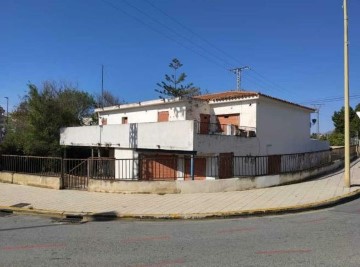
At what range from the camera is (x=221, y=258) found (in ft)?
20.6

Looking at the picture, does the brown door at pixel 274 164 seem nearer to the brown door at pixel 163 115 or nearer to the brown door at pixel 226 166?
the brown door at pixel 226 166

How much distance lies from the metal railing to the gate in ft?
1.38

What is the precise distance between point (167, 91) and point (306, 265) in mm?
45894

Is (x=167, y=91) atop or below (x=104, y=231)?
atop

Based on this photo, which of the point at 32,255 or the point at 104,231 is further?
the point at 104,231

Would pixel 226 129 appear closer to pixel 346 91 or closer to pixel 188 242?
pixel 346 91

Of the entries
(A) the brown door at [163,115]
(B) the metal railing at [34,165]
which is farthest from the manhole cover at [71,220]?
(A) the brown door at [163,115]

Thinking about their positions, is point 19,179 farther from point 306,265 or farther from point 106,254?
point 306,265

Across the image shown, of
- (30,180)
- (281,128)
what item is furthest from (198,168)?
(281,128)

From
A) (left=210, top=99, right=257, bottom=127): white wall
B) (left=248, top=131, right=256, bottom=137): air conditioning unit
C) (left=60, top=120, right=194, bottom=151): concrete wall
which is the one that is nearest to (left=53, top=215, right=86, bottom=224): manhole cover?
(left=60, top=120, right=194, bottom=151): concrete wall

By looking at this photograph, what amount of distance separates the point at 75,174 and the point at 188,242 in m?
9.56

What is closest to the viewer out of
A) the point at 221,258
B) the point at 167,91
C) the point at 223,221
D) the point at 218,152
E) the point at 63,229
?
the point at 221,258

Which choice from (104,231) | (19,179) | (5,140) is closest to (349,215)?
(104,231)

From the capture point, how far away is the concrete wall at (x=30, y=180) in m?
16.1
